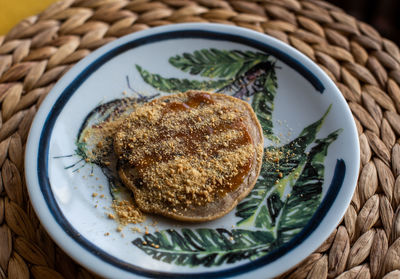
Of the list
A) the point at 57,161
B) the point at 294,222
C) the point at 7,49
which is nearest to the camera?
the point at 294,222

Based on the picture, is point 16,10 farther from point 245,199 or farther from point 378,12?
point 378,12

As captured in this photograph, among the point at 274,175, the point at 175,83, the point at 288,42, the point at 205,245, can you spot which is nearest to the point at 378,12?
the point at 288,42

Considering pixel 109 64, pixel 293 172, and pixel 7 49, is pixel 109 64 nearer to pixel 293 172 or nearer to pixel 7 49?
pixel 7 49

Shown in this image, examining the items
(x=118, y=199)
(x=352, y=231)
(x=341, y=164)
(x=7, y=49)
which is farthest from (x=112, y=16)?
(x=352, y=231)

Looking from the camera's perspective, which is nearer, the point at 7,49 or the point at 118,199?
the point at 118,199

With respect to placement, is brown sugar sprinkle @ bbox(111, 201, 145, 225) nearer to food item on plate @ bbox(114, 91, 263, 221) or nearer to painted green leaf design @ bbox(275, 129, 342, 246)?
food item on plate @ bbox(114, 91, 263, 221)

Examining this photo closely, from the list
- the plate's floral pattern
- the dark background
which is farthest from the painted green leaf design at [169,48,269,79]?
the dark background

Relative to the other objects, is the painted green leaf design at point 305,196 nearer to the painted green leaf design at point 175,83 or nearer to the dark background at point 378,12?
the painted green leaf design at point 175,83
